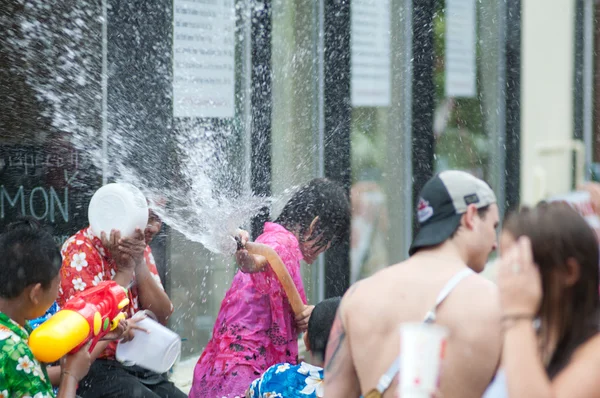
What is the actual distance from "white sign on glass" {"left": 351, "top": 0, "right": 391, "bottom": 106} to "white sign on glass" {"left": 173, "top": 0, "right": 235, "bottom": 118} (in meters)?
1.53

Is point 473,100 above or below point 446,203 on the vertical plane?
above

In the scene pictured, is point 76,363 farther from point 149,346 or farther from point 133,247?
point 133,247

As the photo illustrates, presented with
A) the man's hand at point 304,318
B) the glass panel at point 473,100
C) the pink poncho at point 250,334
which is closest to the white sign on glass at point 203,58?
the pink poncho at point 250,334

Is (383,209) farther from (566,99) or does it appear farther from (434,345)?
(434,345)

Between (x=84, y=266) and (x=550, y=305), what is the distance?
2411mm

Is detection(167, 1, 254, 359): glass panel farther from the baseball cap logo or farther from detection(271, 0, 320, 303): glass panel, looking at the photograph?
the baseball cap logo

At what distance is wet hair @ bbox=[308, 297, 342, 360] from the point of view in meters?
3.64

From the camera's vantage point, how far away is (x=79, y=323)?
10.7 ft

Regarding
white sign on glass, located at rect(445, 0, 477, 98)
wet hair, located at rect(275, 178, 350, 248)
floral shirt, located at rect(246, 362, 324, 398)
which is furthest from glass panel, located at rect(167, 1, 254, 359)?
white sign on glass, located at rect(445, 0, 477, 98)

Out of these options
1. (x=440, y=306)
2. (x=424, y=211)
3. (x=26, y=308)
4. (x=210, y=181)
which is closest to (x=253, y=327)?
(x=26, y=308)

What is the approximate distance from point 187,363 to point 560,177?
5.93 metres

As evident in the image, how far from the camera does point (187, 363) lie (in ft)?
21.5

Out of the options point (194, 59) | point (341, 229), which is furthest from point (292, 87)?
point (341, 229)

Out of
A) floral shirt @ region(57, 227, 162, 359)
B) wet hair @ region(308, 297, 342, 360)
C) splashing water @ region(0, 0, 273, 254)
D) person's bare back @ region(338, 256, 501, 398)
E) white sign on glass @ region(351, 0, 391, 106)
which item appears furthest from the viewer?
white sign on glass @ region(351, 0, 391, 106)
